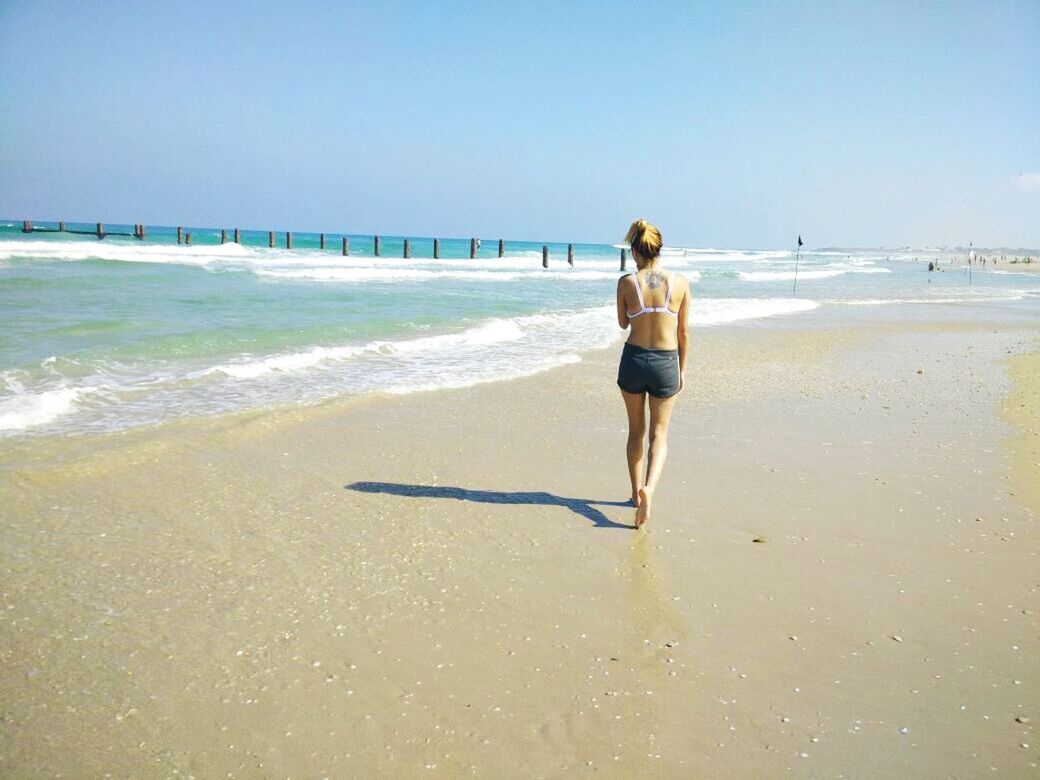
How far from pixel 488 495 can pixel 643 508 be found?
1041 mm

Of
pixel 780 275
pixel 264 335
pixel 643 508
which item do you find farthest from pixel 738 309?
pixel 780 275

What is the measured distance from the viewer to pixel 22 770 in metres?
2.19

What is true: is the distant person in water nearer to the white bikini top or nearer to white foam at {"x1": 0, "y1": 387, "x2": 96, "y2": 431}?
the white bikini top

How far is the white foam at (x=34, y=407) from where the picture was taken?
583cm

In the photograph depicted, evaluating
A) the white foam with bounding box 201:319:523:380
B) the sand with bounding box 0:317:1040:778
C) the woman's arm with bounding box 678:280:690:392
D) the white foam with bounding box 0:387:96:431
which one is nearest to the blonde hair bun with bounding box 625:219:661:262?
the woman's arm with bounding box 678:280:690:392

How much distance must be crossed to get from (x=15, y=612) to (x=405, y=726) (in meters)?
1.80

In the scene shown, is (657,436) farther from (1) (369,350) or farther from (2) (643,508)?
(1) (369,350)

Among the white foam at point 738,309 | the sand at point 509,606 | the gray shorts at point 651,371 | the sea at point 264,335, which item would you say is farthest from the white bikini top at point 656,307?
the white foam at point 738,309

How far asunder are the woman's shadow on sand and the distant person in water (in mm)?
324

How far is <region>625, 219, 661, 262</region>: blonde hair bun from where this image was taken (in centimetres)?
418

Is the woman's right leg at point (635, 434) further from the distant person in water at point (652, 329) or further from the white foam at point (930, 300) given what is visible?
the white foam at point (930, 300)

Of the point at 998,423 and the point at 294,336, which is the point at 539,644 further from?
the point at 294,336

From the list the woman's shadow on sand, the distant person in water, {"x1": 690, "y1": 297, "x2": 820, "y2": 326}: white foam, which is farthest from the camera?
{"x1": 690, "y1": 297, "x2": 820, "y2": 326}: white foam

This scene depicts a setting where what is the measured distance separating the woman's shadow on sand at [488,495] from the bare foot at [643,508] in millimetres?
290
